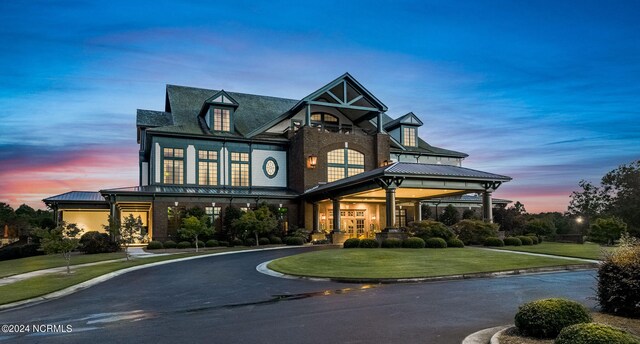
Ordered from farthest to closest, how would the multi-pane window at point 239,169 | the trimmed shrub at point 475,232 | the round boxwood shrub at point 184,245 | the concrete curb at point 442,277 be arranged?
the multi-pane window at point 239,169 → the round boxwood shrub at point 184,245 → the trimmed shrub at point 475,232 → the concrete curb at point 442,277

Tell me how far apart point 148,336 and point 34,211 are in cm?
11061

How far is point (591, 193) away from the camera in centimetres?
6512

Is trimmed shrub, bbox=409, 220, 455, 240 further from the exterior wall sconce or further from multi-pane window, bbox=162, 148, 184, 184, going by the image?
multi-pane window, bbox=162, 148, 184, 184

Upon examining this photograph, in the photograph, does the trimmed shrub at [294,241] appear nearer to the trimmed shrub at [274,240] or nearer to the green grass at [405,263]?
the trimmed shrub at [274,240]

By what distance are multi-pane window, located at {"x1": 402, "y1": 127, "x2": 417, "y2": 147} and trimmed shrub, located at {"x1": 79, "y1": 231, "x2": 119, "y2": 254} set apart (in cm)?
3172

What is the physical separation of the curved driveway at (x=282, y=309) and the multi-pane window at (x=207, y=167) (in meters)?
24.9

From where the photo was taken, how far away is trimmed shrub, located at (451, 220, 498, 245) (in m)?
32.2

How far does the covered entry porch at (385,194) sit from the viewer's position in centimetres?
3181

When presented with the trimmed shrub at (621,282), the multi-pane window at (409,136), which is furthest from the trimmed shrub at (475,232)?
the trimmed shrub at (621,282)

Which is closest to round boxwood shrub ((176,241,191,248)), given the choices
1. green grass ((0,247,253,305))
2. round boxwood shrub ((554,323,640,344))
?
green grass ((0,247,253,305))

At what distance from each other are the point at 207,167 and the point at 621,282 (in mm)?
38196

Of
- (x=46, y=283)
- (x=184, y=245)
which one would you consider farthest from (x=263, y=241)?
(x=46, y=283)

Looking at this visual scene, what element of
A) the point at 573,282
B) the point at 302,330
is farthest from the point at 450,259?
the point at 302,330

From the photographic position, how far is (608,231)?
36906 mm
